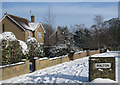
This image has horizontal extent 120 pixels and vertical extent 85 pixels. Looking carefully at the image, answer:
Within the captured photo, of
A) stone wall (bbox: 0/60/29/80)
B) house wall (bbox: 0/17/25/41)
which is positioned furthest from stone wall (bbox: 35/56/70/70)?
house wall (bbox: 0/17/25/41)

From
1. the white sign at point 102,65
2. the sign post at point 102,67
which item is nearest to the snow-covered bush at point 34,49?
the sign post at point 102,67

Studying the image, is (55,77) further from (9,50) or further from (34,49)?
(34,49)

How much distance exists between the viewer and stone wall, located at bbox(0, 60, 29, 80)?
32.0ft

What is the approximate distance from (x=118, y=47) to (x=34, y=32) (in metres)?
26.0

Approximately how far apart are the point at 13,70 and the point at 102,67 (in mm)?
6138

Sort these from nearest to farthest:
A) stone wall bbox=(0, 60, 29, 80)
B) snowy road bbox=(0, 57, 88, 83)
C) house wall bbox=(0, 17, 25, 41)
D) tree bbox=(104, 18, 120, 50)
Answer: snowy road bbox=(0, 57, 88, 83)
stone wall bbox=(0, 60, 29, 80)
house wall bbox=(0, 17, 25, 41)
tree bbox=(104, 18, 120, 50)

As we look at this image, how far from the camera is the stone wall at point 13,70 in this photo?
32.0 ft

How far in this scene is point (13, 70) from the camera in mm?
10562

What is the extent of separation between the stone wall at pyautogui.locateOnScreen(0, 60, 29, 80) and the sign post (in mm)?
5497

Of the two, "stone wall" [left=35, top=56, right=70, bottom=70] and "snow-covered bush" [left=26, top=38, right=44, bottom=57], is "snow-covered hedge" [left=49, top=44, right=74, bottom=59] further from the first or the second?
"snow-covered bush" [left=26, top=38, right=44, bottom=57]

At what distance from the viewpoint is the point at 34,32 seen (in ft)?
102

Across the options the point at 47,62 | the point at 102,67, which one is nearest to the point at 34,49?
the point at 47,62

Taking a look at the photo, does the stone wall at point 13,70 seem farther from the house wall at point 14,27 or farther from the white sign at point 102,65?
the house wall at point 14,27

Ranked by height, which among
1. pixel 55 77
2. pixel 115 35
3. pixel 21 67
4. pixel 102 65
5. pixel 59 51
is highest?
pixel 115 35
